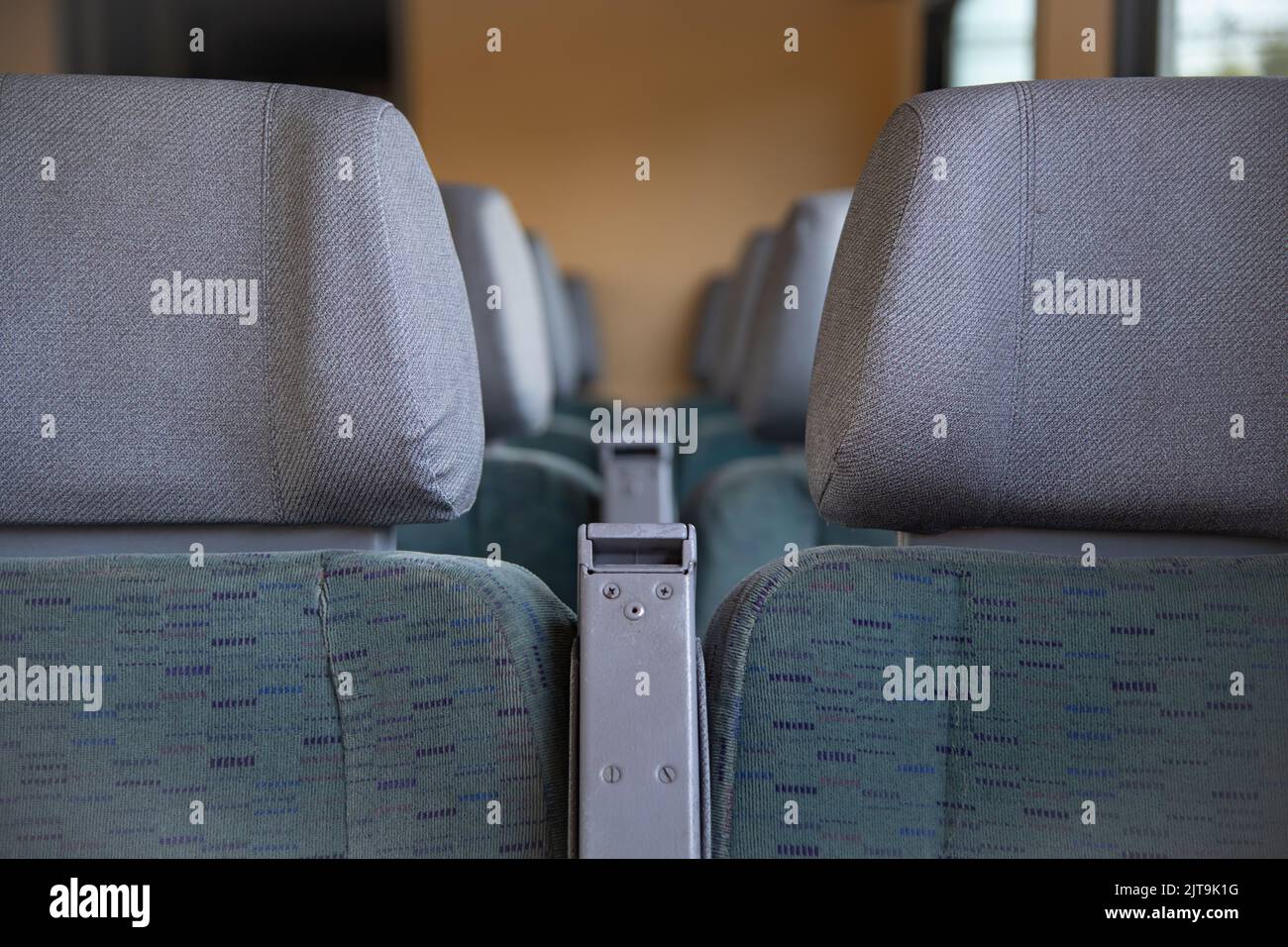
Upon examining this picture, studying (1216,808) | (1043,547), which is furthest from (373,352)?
(1216,808)

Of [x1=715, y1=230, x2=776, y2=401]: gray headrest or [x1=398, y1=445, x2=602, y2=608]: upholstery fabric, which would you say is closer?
[x1=398, y1=445, x2=602, y2=608]: upholstery fabric

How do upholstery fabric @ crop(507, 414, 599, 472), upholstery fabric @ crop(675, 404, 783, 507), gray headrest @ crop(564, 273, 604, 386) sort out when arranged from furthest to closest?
gray headrest @ crop(564, 273, 604, 386) → upholstery fabric @ crop(507, 414, 599, 472) → upholstery fabric @ crop(675, 404, 783, 507)

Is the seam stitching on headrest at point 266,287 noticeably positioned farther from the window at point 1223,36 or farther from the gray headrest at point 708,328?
the gray headrest at point 708,328

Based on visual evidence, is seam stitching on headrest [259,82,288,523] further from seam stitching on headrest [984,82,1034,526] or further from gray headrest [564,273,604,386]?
gray headrest [564,273,604,386]

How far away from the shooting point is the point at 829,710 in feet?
3.07

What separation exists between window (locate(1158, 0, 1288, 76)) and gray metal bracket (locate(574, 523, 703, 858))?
2.24m

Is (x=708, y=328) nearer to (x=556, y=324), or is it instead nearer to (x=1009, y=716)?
(x=556, y=324)

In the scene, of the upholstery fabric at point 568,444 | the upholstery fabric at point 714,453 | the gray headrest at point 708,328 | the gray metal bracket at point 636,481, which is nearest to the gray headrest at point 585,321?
the gray headrest at point 708,328

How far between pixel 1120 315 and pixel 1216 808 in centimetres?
37

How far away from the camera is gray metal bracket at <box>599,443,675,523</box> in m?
2.48

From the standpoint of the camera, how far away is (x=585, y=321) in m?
5.95

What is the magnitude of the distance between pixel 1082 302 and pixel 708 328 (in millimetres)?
5005

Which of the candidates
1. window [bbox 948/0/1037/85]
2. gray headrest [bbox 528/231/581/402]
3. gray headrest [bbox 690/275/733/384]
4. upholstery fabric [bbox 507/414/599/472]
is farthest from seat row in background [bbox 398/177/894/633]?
gray headrest [bbox 690/275/733/384]

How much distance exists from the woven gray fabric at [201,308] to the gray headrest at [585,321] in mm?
4834
